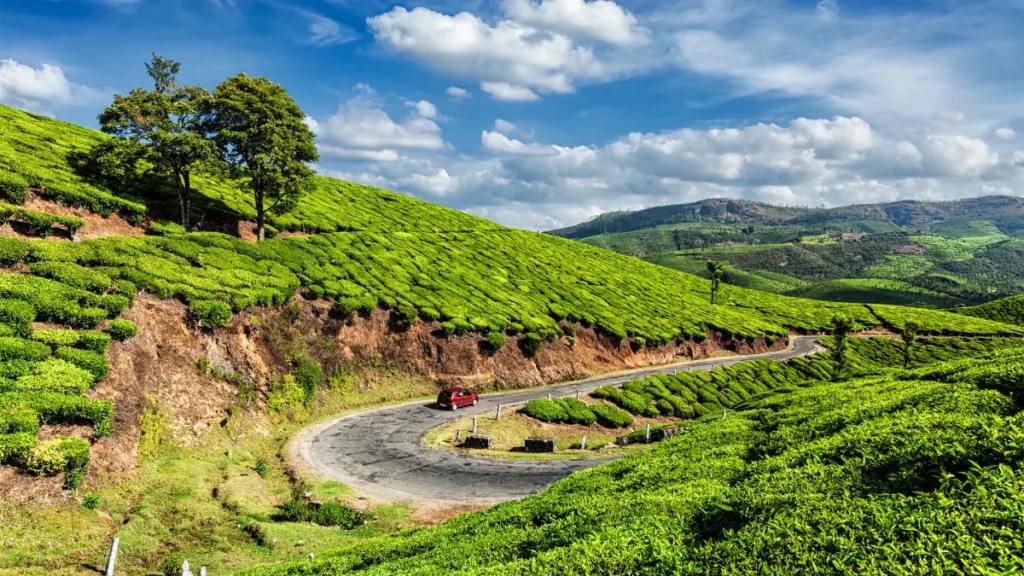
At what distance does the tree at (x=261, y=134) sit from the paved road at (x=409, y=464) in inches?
923

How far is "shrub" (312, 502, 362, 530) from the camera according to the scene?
840 inches

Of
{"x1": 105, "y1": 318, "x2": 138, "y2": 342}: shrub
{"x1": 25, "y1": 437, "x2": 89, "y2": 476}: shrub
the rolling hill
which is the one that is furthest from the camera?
{"x1": 105, "y1": 318, "x2": 138, "y2": 342}: shrub

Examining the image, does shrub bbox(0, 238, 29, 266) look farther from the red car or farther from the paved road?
the red car

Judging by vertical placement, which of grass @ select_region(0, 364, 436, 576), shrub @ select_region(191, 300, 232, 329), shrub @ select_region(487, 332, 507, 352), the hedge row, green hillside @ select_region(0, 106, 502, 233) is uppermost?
green hillside @ select_region(0, 106, 502, 233)

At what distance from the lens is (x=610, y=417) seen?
40312mm

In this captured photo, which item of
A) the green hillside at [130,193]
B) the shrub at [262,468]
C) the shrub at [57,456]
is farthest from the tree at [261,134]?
the shrub at [57,456]

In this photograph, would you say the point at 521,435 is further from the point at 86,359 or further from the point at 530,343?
the point at 86,359

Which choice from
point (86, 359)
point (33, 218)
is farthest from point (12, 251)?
point (86, 359)

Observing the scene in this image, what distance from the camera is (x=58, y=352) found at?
21953 millimetres

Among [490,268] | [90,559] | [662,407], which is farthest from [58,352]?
[490,268]

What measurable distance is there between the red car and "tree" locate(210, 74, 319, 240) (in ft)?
79.4

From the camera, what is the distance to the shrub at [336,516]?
2133 centimetres

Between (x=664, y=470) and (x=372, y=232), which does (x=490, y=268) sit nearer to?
(x=372, y=232)

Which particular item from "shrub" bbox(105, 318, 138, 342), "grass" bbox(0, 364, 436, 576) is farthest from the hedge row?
"grass" bbox(0, 364, 436, 576)
